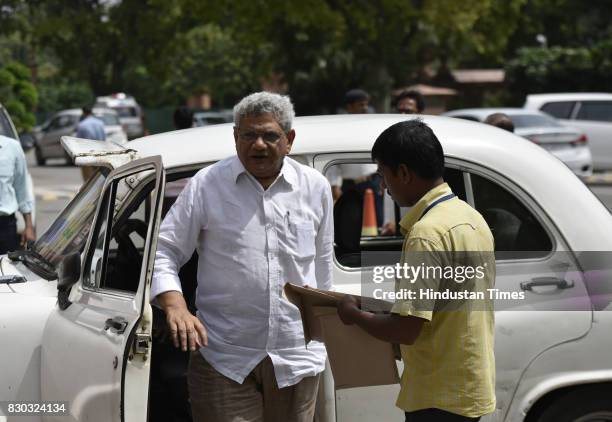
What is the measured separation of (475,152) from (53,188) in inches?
795

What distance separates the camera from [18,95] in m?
19.4

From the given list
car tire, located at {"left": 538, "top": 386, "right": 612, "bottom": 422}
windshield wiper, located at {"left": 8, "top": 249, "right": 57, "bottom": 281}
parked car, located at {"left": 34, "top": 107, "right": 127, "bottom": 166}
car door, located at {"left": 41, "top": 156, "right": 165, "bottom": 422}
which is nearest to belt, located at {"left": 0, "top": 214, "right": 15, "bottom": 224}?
windshield wiper, located at {"left": 8, "top": 249, "right": 57, "bottom": 281}

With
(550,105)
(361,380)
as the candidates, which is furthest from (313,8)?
(361,380)

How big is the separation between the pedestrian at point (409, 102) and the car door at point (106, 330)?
14.0 ft

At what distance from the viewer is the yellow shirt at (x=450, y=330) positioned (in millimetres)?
3156

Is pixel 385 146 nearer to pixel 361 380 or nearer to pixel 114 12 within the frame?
pixel 361 380

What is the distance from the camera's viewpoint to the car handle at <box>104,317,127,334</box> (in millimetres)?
3804

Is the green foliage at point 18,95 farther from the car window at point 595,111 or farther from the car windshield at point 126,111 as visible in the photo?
the car windshield at point 126,111

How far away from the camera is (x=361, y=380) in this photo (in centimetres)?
360

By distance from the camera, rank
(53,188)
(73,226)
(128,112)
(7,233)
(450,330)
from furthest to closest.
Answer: (128,112), (53,188), (7,233), (73,226), (450,330)

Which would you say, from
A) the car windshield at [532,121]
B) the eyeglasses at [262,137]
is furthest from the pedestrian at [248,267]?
the car windshield at [532,121]

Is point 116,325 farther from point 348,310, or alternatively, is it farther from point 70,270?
point 348,310

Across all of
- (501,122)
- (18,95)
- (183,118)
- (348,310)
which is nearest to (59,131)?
(18,95)

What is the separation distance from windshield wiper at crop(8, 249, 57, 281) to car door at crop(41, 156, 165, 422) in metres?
0.20
